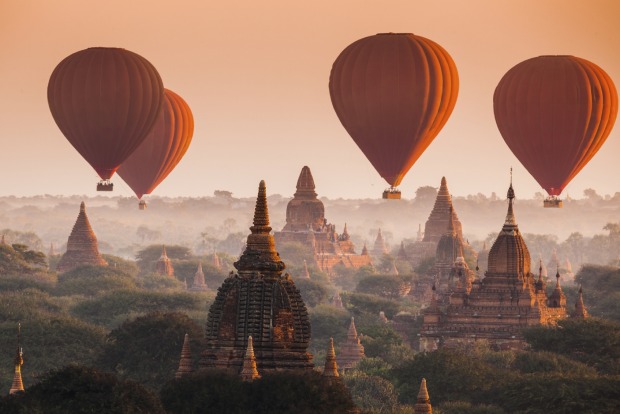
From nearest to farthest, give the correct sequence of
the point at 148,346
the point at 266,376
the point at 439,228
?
the point at 266,376 → the point at 148,346 → the point at 439,228

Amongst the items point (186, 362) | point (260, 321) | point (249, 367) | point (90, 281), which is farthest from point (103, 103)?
point (90, 281)

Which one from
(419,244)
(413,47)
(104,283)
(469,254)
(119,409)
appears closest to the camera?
(119,409)

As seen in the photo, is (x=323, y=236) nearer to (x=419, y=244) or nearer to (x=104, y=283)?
(x=419, y=244)

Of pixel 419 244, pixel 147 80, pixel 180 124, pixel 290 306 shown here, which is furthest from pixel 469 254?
pixel 290 306

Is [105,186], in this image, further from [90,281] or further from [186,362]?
[90,281]

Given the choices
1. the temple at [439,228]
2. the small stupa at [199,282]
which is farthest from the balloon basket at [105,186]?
the small stupa at [199,282]
